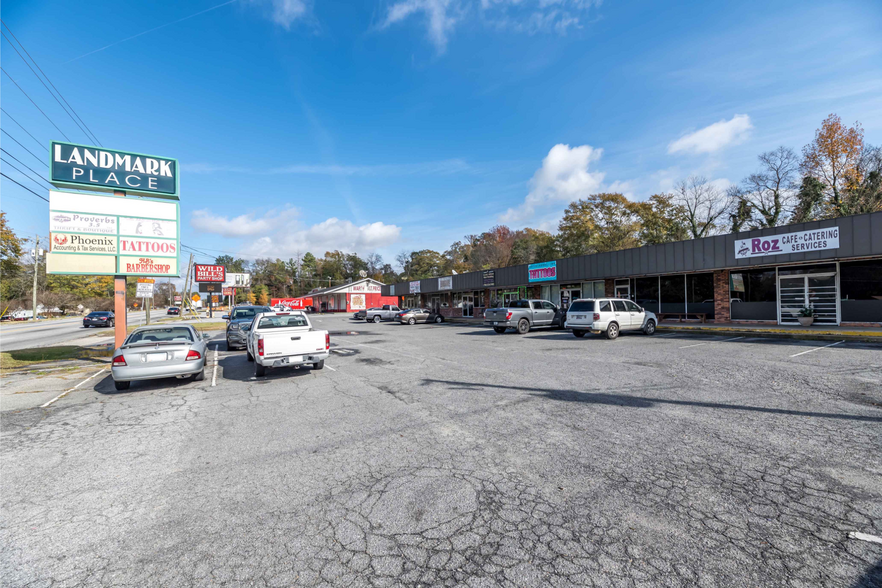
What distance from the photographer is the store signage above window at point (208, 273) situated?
70062 mm

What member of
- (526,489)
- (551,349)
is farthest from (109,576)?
Answer: (551,349)

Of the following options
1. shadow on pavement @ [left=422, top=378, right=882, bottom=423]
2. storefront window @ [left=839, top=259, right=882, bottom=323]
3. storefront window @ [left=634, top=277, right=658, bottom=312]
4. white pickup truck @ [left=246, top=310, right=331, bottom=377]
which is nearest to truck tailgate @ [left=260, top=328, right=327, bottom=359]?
white pickup truck @ [left=246, top=310, right=331, bottom=377]

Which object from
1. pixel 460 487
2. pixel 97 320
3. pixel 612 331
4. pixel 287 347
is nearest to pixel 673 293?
pixel 612 331

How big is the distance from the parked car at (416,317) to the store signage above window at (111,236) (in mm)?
20253

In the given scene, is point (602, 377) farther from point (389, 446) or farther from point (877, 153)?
point (877, 153)

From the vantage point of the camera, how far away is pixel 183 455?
5.02 m

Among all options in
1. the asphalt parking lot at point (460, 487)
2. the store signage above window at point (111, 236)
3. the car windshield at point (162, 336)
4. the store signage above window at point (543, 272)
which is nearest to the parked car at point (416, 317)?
the store signage above window at point (543, 272)

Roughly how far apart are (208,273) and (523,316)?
2635 inches

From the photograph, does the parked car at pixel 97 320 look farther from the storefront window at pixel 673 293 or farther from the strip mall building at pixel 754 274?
the storefront window at pixel 673 293

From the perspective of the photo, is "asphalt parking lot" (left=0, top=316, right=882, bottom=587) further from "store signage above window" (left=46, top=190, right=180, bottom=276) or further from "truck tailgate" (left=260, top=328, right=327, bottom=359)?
"store signage above window" (left=46, top=190, right=180, bottom=276)

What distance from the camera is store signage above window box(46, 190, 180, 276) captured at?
13.4 metres

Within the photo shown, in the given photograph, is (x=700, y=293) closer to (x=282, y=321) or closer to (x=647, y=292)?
(x=647, y=292)

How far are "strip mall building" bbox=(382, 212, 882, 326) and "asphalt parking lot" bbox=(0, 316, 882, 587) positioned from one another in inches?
446

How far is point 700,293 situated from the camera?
2116 cm
